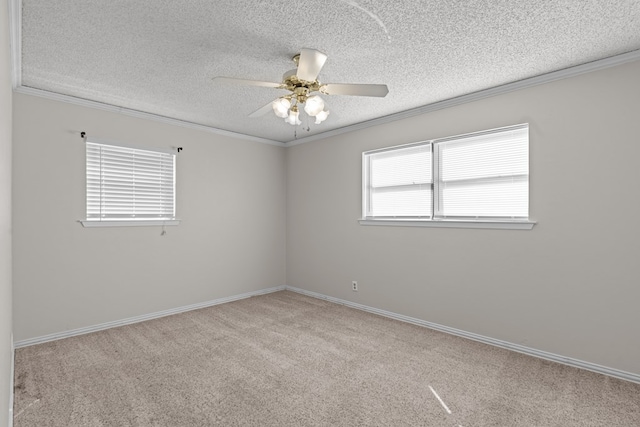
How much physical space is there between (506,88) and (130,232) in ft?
14.0

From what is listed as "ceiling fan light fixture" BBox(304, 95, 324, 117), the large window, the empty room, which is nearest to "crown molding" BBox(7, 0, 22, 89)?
the empty room

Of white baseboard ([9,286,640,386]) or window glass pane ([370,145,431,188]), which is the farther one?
window glass pane ([370,145,431,188])

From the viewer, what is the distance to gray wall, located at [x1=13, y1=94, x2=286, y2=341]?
327 centimetres

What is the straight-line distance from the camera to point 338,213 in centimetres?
478

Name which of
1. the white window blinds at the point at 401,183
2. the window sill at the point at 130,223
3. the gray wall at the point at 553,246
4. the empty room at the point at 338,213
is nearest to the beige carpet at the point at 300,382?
the empty room at the point at 338,213

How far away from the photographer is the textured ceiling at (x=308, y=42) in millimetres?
2043

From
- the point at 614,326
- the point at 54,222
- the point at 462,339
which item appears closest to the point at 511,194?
the point at 614,326

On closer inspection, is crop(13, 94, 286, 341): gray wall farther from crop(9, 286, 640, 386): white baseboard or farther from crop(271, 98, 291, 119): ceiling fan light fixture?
crop(271, 98, 291, 119): ceiling fan light fixture

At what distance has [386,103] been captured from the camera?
369 centimetres

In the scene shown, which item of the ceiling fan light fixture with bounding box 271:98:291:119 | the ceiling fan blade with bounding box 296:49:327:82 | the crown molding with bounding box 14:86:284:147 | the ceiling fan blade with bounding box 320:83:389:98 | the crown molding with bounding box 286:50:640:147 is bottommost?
the ceiling fan light fixture with bounding box 271:98:291:119

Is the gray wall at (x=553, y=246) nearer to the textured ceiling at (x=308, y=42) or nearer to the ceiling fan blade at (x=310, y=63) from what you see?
the textured ceiling at (x=308, y=42)

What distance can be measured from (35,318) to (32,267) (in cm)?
50

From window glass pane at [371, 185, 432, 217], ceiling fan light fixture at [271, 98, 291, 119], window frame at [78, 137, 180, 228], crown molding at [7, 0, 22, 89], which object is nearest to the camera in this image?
crown molding at [7, 0, 22, 89]

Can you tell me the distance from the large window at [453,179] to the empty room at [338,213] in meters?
0.02
